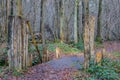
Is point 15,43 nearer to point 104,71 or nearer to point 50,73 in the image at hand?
point 50,73

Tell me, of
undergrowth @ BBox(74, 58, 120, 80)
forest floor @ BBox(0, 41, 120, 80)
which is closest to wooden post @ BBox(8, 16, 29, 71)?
forest floor @ BBox(0, 41, 120, 80)

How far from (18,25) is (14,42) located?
0.81m

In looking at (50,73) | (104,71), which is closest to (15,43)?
(50,73)

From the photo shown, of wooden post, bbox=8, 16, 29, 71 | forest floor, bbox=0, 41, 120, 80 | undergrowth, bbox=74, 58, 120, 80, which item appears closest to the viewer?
undergrowth, bbox=74, 58, 120, 80

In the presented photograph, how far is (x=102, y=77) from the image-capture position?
11172 millimetres

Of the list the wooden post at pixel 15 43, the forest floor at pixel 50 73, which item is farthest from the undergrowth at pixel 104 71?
the wooden post at pixel 15 43

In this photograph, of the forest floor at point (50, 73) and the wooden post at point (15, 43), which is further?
the wooden post at point (15, 43)

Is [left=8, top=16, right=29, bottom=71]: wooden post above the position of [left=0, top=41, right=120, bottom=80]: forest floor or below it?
above

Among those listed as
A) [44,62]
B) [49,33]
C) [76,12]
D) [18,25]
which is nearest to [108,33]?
[49,33]

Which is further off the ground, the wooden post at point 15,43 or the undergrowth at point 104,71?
the wooden post at point 15,43

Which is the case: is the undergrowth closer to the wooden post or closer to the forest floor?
the forest floor

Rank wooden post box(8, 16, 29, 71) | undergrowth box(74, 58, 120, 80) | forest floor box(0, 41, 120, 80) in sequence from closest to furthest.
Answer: undergrowth box(74, 58, 120, 80) < forest floor box(0, 41, 120, 80) < wooden post box(8, 16, 29, 71)

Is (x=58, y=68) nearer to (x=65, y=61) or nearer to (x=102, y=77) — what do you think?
(x=65, y=61)

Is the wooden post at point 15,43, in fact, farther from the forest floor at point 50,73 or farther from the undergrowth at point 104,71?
the undergrowth at point 104,71
